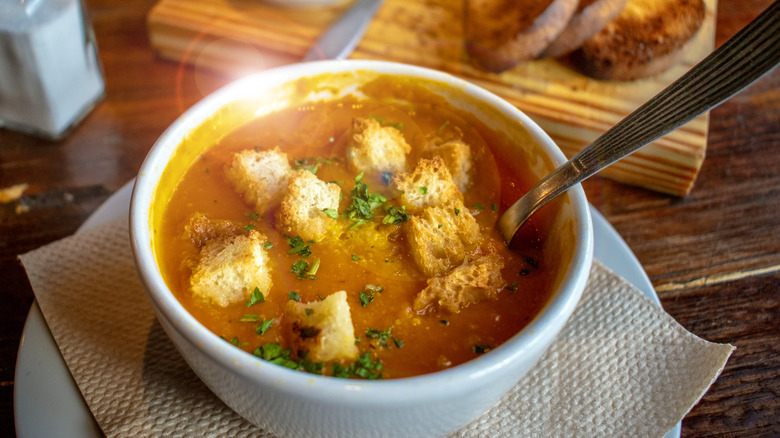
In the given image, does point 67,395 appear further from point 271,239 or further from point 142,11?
point 142,11

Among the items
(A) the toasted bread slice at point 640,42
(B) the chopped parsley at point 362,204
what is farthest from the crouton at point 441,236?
(A) the toasted bread slice at point 640,42

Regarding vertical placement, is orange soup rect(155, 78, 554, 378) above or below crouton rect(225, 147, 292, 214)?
→ below

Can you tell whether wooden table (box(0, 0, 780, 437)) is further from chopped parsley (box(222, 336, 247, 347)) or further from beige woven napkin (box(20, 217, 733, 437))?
chopped parsley (box(222, 336, 247, 347))

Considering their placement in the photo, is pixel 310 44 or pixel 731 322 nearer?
pixel 731 322

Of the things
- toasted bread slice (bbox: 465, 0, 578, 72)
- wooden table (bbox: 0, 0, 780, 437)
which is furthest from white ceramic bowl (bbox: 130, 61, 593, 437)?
toasted bread slice (bbox: 465, 0, 578, 72)

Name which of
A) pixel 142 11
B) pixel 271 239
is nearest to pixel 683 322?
pixel 271 239

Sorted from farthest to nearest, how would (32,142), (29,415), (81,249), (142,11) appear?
(142,11), (32,142), (81,249), (29,415)
